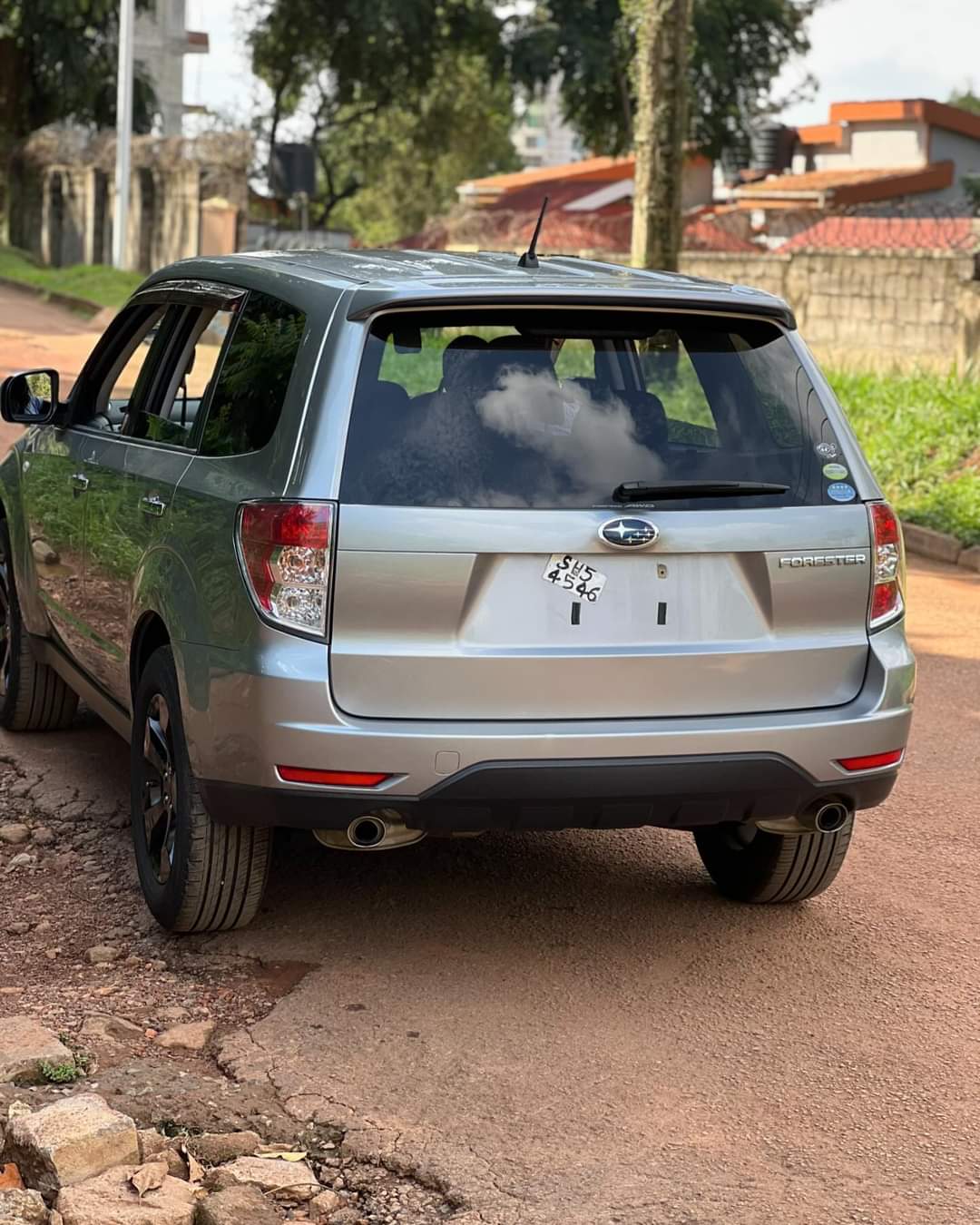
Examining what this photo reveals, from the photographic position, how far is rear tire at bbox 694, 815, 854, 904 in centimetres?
514

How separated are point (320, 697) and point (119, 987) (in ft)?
3.07

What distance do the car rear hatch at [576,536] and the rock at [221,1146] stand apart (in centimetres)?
98

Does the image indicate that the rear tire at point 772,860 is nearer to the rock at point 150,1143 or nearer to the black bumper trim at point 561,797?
the black bumper trim at point 561,797

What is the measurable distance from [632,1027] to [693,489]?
49.9 inches

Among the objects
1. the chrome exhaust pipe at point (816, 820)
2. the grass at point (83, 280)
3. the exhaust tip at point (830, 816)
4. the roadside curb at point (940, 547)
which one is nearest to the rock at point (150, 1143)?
the chrome exhaust pipe at point (816, 820)

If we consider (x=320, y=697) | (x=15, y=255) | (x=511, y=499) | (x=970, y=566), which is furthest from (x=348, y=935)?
(x=15, y=255)

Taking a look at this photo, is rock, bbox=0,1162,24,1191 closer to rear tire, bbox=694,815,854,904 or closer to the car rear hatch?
the car rear hatch

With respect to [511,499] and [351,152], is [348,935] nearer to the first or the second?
[511,499]

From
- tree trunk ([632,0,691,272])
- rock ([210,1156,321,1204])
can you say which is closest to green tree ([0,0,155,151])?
tree trunk ([632,0,691,272])

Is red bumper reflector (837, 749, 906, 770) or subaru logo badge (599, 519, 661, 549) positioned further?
red bumper reflector (837, 749, 906, 770)

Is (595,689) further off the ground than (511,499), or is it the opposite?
(511,499)

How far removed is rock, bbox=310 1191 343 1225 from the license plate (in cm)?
144

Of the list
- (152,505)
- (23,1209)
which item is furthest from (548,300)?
(23,1209)

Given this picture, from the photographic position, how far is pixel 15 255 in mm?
40000
